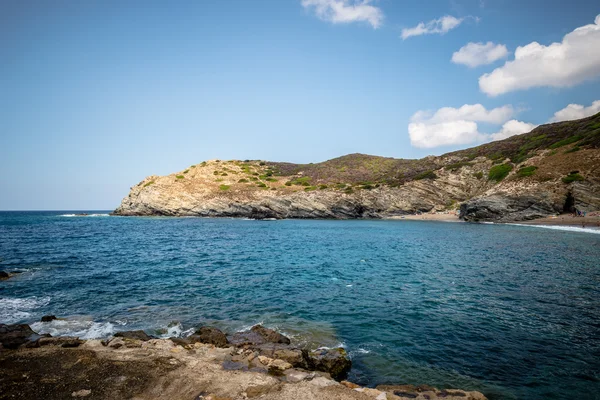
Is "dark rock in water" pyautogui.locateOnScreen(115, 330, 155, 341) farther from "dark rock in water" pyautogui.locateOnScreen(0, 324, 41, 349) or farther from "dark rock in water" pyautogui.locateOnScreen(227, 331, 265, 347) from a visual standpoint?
"dark rock in water" pyautogui.locateOnScreen(227, 331, 265, 347)

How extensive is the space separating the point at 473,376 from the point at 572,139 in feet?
320

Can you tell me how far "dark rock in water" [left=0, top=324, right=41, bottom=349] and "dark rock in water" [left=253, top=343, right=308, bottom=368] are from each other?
8464 millimetres

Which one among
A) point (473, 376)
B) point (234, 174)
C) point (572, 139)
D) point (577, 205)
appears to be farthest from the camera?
point (234, 174)

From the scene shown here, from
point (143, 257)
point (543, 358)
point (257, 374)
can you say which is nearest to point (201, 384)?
point (257, 374)

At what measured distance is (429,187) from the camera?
323ft

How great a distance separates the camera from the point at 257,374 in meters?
8.16

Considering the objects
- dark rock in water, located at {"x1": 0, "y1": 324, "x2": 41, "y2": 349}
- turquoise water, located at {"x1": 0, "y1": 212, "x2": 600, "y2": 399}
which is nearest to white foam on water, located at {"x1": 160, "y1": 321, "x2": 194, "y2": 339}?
turquoise water, located at {"x1": 0, "y1": 212, "x2": 600, "y2": 399}

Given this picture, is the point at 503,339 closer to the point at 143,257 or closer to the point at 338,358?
the point at 338,358

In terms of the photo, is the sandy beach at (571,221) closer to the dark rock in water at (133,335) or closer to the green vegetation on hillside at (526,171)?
the green vegetation on hillside at (526,171)

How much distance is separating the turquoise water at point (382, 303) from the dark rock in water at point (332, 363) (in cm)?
42

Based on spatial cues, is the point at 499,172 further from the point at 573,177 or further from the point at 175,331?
the point at 175,331

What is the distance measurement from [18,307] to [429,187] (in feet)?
333

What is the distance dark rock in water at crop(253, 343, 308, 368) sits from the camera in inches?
375

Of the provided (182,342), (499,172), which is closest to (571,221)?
(499,172)
